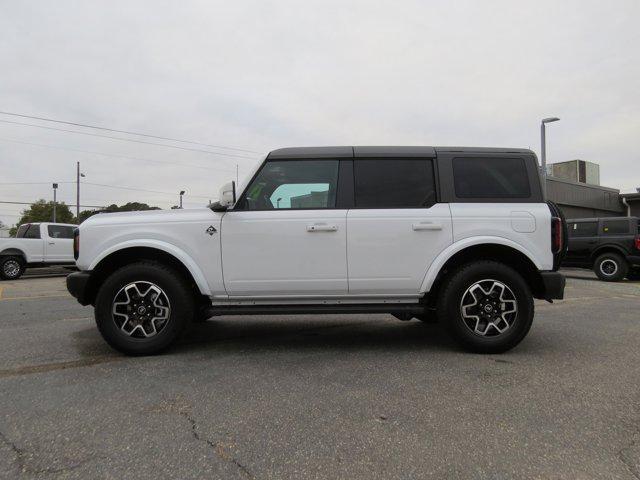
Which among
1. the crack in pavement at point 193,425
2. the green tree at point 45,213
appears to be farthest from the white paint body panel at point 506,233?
the green tree at point 45,213

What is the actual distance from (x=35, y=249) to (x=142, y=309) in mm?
12504

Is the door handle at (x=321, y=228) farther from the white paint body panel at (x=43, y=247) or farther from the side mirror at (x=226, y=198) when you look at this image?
the white paint body panel at (x=43, y=247)

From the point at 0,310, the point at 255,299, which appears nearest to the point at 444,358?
the point at 255,299

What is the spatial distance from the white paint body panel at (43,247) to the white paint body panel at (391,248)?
535 inches

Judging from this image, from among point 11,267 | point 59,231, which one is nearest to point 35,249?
point 11,267

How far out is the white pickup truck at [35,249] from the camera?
45.8ft

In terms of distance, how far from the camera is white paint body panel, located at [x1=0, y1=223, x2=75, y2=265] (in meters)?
14.1

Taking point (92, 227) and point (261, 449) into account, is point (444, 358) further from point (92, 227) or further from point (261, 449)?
point (92, 227)

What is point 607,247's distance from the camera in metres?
13.1

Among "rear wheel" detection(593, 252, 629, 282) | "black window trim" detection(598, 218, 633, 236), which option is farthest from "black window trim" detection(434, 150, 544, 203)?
"black window trim" detection(598, 218, 633, 236)

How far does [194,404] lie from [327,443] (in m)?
1.07

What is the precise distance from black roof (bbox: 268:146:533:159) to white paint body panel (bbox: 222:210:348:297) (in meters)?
0.68

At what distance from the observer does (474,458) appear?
243 centimetres

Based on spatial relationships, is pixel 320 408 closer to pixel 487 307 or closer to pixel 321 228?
pixel 321 228
